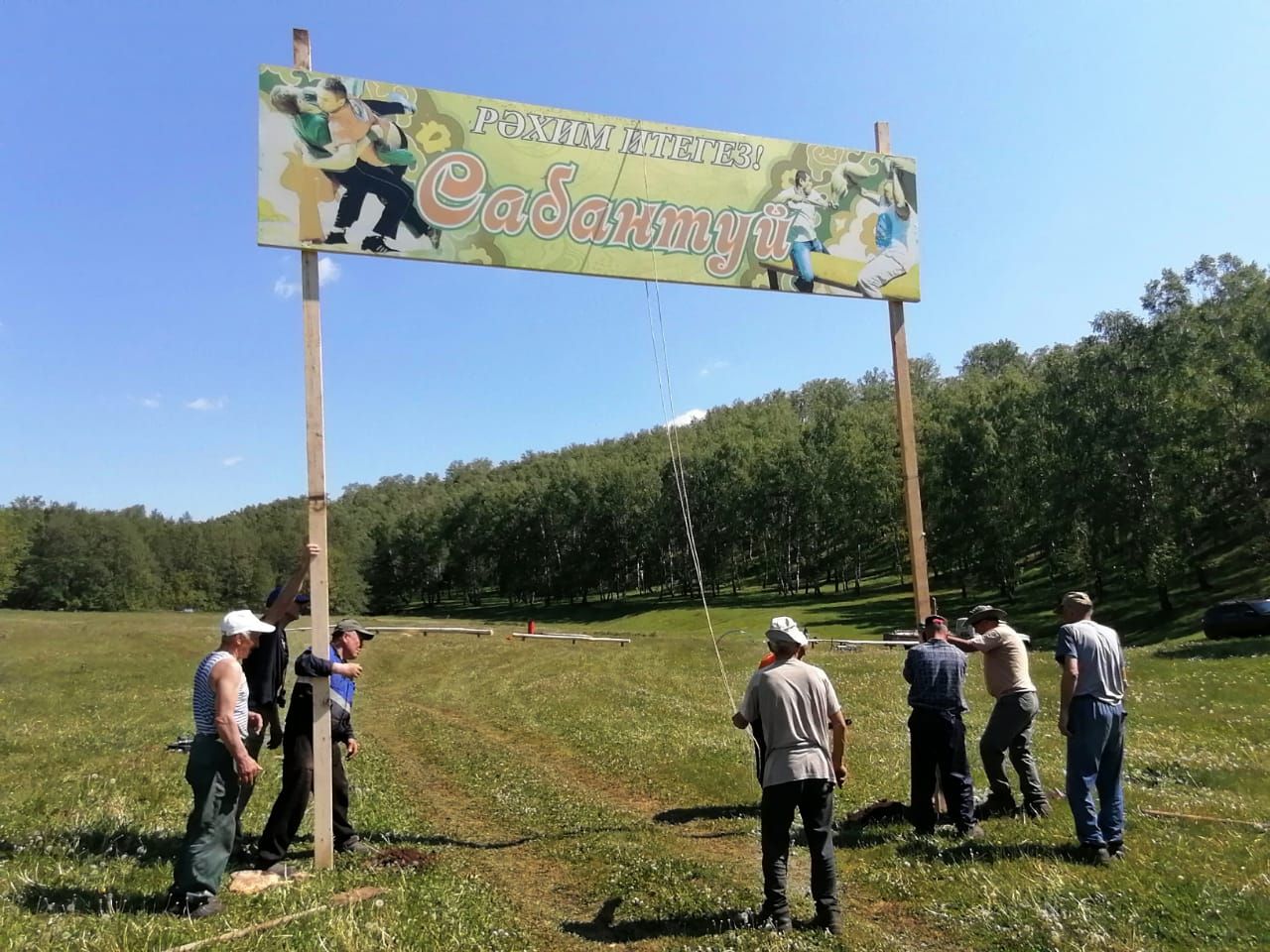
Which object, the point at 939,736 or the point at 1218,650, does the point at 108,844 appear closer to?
the point at 939,736

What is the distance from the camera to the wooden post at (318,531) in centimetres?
809

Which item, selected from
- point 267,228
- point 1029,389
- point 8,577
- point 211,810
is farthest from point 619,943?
point 8,577

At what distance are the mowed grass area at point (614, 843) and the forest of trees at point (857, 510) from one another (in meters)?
37.5

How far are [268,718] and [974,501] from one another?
237 ft

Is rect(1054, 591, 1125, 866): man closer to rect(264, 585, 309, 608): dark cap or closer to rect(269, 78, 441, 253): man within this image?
rect(264, 585, 309, 608): dark cap

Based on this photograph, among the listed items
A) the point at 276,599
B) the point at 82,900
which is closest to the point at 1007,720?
the point at 276,599

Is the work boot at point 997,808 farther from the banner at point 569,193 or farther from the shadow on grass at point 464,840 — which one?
the banner at point 569,193

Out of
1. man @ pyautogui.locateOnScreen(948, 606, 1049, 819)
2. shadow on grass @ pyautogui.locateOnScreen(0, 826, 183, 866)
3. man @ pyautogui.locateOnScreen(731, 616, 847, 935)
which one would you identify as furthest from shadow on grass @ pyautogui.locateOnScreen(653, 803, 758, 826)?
shadow on grass @ pyautogui.locateOnScreen(0, 826, 183, 866)

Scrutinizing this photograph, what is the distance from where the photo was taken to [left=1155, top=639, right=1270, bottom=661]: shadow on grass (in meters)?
29.6

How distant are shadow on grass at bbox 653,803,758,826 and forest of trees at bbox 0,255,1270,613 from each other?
156ft

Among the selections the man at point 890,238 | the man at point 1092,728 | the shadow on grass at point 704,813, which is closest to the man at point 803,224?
the man at point 890,238

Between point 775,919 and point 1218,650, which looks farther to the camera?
point 1218,650

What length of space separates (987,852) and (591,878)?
12.9ft

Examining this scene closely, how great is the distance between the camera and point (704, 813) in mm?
10547
